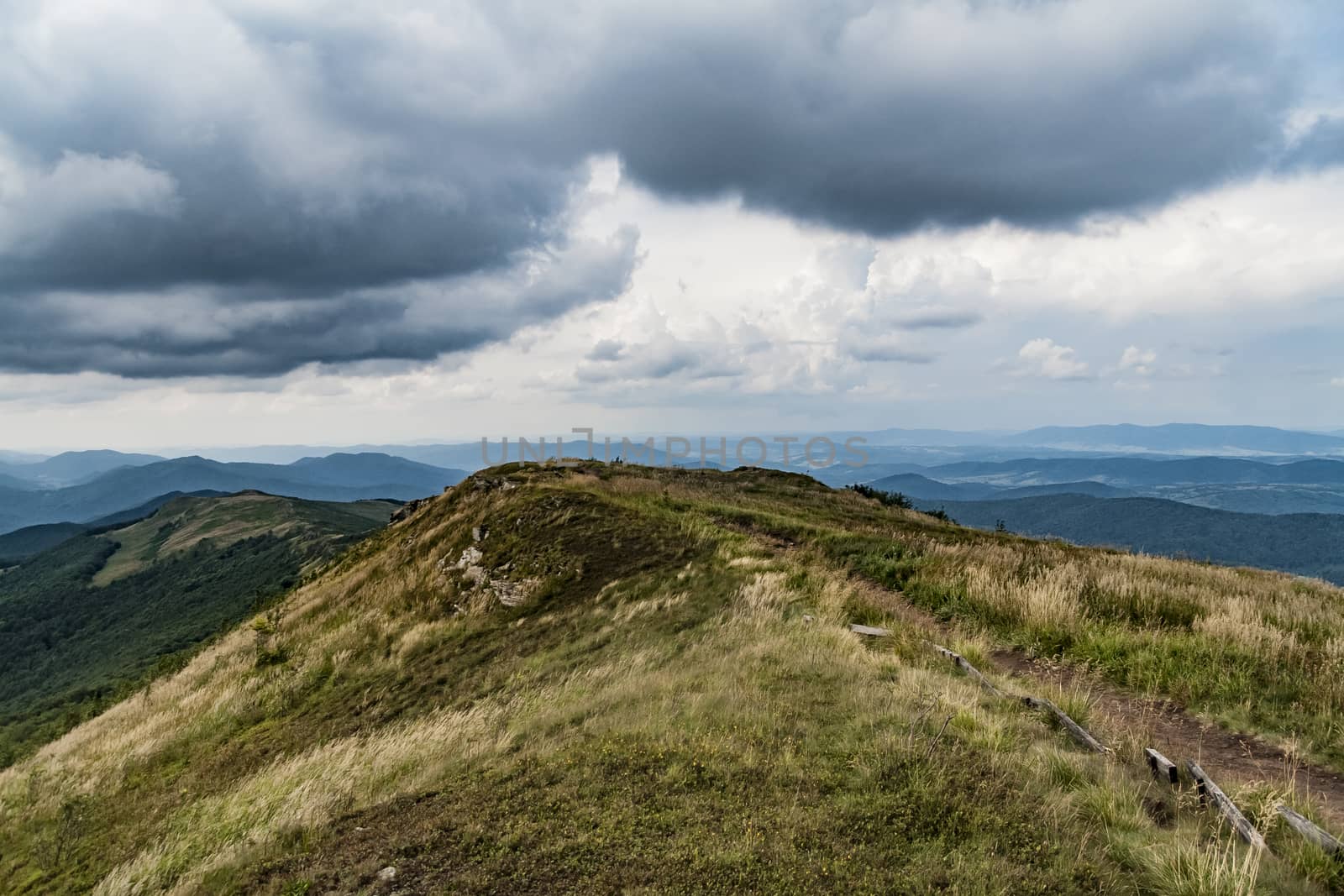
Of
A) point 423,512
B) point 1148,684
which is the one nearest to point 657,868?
point 1148,684

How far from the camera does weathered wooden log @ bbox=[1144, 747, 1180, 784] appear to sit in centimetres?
710

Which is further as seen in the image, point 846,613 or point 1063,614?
point 846,613

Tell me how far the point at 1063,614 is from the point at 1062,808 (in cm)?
868

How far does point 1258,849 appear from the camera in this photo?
5.35 meters

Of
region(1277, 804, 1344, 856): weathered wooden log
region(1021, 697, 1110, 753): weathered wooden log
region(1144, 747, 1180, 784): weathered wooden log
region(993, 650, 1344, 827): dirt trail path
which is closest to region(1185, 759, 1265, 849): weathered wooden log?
region(1144, 747, 1180, 784): weathered wooden log

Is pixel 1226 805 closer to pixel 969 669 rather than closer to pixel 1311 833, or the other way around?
pixel 1311 833

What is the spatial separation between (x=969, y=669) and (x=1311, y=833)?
545cm

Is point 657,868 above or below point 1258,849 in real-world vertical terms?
below

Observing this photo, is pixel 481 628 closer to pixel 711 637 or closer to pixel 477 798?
A: pixel 711 637

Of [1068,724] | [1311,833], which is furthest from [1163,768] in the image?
[1311,833]

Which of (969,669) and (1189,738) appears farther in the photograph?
(969,669)

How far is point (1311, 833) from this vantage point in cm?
567

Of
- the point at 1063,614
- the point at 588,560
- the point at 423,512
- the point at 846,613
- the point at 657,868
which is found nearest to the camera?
the point at 657,868

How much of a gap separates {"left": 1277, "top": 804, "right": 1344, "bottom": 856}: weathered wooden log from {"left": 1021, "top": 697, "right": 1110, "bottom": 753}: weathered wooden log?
1785 mm
